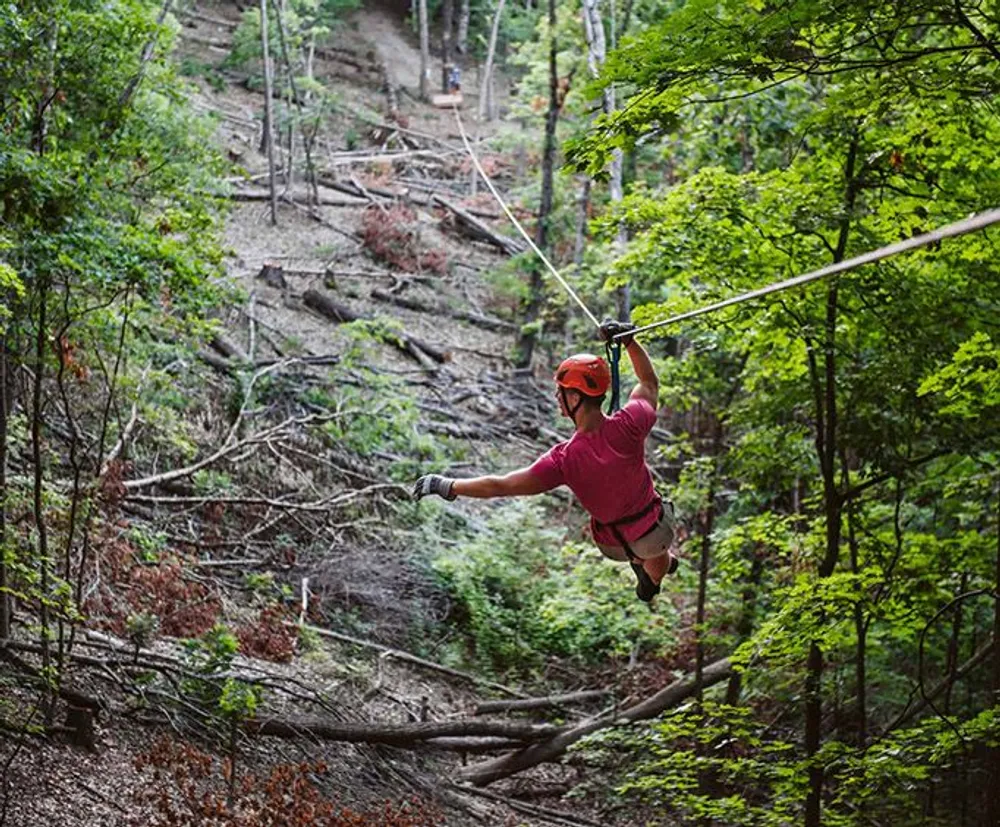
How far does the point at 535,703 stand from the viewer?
39.1 ft

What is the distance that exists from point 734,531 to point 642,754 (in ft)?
9.58

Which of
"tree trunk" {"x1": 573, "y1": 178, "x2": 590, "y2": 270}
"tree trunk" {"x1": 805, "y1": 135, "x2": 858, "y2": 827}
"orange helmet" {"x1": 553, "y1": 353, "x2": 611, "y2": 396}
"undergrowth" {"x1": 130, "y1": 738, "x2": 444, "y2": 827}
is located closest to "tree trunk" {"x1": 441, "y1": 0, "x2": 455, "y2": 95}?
"tree trunk" {"x1": 573, "y1": 178, "x2": 590, "y2": 270}

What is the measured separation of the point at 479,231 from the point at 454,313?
184 inches

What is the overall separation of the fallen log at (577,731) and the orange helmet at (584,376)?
21.1 ft

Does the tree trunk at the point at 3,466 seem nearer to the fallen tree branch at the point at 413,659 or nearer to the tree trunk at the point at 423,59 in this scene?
the fallen tree branch at the point at 413,659

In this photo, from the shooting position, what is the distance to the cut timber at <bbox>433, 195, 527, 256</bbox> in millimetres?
26578

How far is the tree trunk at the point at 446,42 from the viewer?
3784cm

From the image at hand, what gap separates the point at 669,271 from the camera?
8008mm

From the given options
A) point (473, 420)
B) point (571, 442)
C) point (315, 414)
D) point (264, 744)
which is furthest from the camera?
point (473, 420)

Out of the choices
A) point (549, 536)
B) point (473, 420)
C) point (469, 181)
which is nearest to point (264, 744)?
point (549, 536)

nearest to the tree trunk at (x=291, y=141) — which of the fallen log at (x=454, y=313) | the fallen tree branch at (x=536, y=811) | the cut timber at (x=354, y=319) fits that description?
the fallen log at (x=454, y=313)

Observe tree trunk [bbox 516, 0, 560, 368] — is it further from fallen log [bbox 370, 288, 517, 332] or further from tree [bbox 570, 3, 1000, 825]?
tree [bbox 570, 3, 1000, 825]

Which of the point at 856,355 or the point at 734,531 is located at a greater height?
the point at 856,355

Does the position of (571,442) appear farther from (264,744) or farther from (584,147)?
(264,744)
